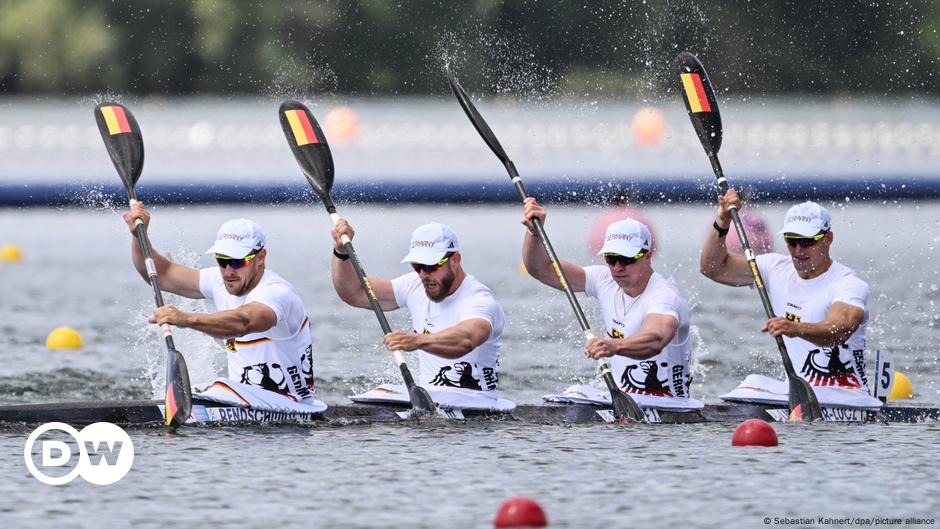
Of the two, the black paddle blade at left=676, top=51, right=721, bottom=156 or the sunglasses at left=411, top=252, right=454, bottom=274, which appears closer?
the sunglasses at left=411, top=252, right=454, bottom=274

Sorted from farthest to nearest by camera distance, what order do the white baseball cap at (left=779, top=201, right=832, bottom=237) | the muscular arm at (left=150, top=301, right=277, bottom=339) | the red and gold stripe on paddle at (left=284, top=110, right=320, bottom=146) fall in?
the red and gold stripe on paddle at (left=284, top=110, right=320, bottom=146), the white baseball cap at (left=779, top=201, right=832, bottom=237), the muscular arm at (left=150, top=301, right=277, bottom=339)

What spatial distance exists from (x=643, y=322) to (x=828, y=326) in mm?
1031

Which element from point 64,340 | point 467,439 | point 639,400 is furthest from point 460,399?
point 64,340

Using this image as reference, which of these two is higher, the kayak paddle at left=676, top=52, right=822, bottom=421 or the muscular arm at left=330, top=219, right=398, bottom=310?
the kayak paddle at left=676, top=52, right=822, bottom=421

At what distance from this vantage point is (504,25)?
26.5 m

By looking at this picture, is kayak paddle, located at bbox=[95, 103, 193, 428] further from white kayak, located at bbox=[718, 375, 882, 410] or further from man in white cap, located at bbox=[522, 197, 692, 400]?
white kayak, located at bbox=[718, 375, 882, 410]

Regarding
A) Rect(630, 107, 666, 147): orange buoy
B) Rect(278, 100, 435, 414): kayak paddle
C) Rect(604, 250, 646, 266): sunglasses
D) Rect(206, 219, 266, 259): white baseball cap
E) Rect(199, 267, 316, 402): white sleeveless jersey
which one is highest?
Rect(630, 107, 666, 147): orange buoy

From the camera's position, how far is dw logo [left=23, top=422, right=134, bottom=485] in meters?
8.58

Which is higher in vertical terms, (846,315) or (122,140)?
(122,140)

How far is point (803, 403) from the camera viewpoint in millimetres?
10344

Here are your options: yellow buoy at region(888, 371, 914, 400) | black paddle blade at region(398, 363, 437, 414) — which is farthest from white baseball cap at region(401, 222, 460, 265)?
yellow buoy at region(888, 371, 914, 400)

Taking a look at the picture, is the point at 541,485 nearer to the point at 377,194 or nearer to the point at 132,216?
the point at 132,216

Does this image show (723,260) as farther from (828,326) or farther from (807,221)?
(828,326)

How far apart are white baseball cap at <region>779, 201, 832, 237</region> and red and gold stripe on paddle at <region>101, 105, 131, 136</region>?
4135 mm
